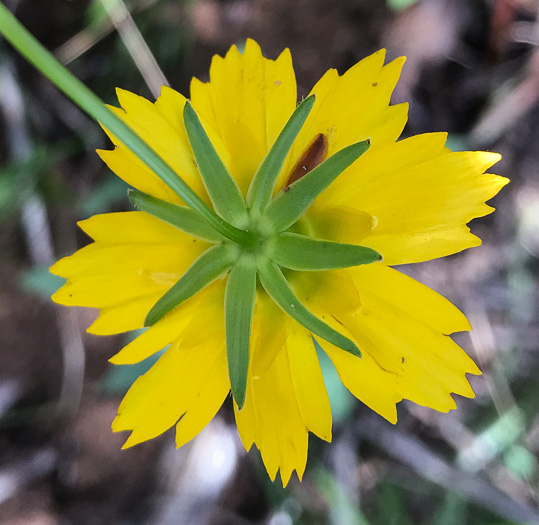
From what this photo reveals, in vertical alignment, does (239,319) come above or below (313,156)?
below

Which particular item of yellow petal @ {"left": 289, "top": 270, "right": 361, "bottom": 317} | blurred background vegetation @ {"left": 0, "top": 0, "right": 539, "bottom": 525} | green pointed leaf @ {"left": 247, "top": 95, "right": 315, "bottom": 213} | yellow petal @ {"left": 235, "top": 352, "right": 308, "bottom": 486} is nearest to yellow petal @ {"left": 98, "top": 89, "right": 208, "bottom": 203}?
green pointed leaf @ {"left": 247, "top": 95, "right": 315, "bottom": 213}

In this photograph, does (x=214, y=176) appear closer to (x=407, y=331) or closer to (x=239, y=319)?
(x=239, y=319)

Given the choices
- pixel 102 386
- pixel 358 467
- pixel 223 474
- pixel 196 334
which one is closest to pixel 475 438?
pixel 358 467

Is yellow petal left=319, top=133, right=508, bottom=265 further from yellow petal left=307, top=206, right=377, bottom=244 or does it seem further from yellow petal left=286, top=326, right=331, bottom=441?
yellow petal left=286, top=326, right=331, bottom=441

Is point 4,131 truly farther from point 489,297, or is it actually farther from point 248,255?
point 489,297

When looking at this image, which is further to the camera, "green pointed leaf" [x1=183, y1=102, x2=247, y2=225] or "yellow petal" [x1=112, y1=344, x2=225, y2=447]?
"yellow petal" [x1=112, y1=344, x2=225, y2=447]

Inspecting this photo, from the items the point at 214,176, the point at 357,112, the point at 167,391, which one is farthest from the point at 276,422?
the point at 357,112

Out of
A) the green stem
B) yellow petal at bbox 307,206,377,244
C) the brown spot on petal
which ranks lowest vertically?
yellow petal at bbox 307,206,377,244
